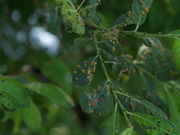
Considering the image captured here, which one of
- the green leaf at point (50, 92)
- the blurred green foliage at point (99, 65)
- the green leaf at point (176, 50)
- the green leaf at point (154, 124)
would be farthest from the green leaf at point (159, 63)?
the green leaf at point (154, 124)

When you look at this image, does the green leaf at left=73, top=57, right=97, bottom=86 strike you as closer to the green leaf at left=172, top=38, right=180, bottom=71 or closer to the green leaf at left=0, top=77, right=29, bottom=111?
the green leaf at left=0, top=77, right=29, bottom=111

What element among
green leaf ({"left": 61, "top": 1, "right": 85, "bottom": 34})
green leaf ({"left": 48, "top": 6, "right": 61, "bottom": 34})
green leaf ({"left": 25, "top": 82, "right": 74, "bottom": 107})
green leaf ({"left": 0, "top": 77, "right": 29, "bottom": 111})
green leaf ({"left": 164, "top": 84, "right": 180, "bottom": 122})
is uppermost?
green leaf ({"left": 61, "top": 1, "right": 85, "bottom": 34})

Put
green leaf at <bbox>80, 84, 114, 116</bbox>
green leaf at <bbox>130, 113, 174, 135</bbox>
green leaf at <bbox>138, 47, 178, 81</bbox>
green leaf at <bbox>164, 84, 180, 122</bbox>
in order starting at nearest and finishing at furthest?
green leaf at <bbox>130, 113, 174, 135</bbox>
green leaf at <bbox>80, 84, 114, 116</bbox>
green leaf at <bbox>164, 84, 180, 122</bbox>
green leaf at <bbox>138, 47, 178, 81</bbox>

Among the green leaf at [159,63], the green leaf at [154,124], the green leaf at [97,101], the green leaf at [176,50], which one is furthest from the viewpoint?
the green leaf at [159,63]

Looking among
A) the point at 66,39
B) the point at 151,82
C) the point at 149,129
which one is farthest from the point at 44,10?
the point at 149,129

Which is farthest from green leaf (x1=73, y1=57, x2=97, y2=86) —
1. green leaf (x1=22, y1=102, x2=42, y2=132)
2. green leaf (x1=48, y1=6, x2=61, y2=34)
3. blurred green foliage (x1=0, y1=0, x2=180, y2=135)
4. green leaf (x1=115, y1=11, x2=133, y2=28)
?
green leaf (x1=22, y1=102, x2=42, y2=132)

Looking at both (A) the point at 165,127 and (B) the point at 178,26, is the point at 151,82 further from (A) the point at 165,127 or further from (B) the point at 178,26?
(A) the point at 165,127

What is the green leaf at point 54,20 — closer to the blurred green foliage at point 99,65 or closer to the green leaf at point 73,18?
the blurred green foliage at point 99,65
